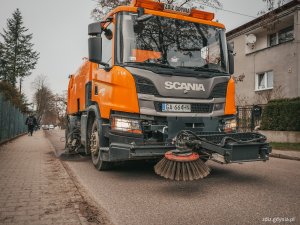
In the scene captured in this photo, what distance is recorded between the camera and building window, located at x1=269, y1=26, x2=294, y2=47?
19.6 metres

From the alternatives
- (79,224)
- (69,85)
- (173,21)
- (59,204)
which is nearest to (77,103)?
(69,85)

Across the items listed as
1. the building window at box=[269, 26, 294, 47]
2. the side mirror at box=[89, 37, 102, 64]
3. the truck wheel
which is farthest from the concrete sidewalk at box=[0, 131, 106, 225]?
the building window at box=[269, 26, 294, 47]

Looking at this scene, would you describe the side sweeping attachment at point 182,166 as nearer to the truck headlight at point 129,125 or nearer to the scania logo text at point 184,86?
the truck headlight at point 129,125

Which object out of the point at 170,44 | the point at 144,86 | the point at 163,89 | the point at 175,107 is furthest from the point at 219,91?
the point at 144,86

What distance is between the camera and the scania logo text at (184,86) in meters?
5.52

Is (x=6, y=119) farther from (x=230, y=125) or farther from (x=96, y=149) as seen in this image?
(x=230, y=125)

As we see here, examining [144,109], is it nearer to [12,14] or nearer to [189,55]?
[189,55]

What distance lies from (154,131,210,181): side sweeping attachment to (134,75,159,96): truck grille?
1186mm

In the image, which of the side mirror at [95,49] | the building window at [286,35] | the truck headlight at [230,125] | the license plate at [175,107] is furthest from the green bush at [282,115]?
the side mirror at [95,49]

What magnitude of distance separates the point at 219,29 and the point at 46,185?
A: 14.8 feet

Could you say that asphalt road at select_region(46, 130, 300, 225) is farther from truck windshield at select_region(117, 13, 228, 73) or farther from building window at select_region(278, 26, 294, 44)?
building window at select_region(278, 26, 294, 44)

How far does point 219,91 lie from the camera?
596 cm

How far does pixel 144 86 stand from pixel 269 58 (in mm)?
16826

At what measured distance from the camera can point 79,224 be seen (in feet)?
10.7
